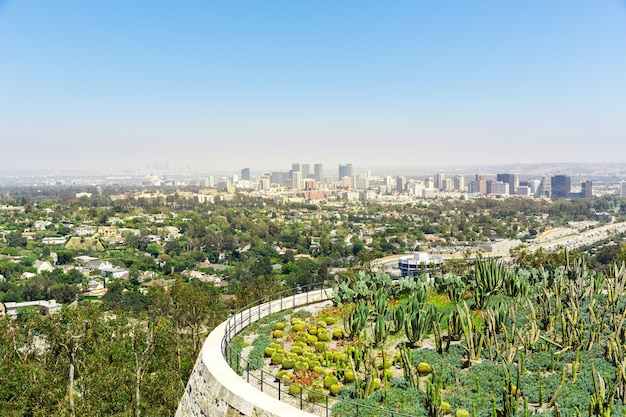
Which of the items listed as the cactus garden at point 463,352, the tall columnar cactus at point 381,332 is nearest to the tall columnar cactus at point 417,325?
the cactus garden at point 463,352

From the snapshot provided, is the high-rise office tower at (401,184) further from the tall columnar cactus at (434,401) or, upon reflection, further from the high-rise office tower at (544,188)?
the tall columnar cactus at (434,401)

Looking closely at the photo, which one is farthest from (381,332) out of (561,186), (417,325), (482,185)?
(482,185)

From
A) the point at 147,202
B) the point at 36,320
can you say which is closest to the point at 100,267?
the point at 36,320

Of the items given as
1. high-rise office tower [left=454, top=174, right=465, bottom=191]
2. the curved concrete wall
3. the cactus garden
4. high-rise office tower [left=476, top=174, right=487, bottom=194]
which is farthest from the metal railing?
high-rise office tower [left=454, top=174, right=465, bottom=191]

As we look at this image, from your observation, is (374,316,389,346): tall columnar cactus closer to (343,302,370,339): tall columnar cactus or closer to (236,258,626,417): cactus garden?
(236,258,626,417): cactus garden

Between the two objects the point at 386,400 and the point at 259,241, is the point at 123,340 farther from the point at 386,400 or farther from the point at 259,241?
the point at 259,241

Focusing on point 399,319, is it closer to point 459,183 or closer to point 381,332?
point 381,332

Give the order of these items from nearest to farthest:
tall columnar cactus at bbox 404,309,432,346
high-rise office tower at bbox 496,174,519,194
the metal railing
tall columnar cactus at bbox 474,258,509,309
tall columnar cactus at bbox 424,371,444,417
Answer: tall columnar cactus at bbox 424,371,444,417
the metal railing
tall columnar cactus at bbox 404,309,432,346
tall columnar cactus at bbox 474,258,509,309
high-rise office tower at bbox 496,174,519,194

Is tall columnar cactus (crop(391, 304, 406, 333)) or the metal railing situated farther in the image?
tall columnar cactus (crop(391, 304, 406, 333))
